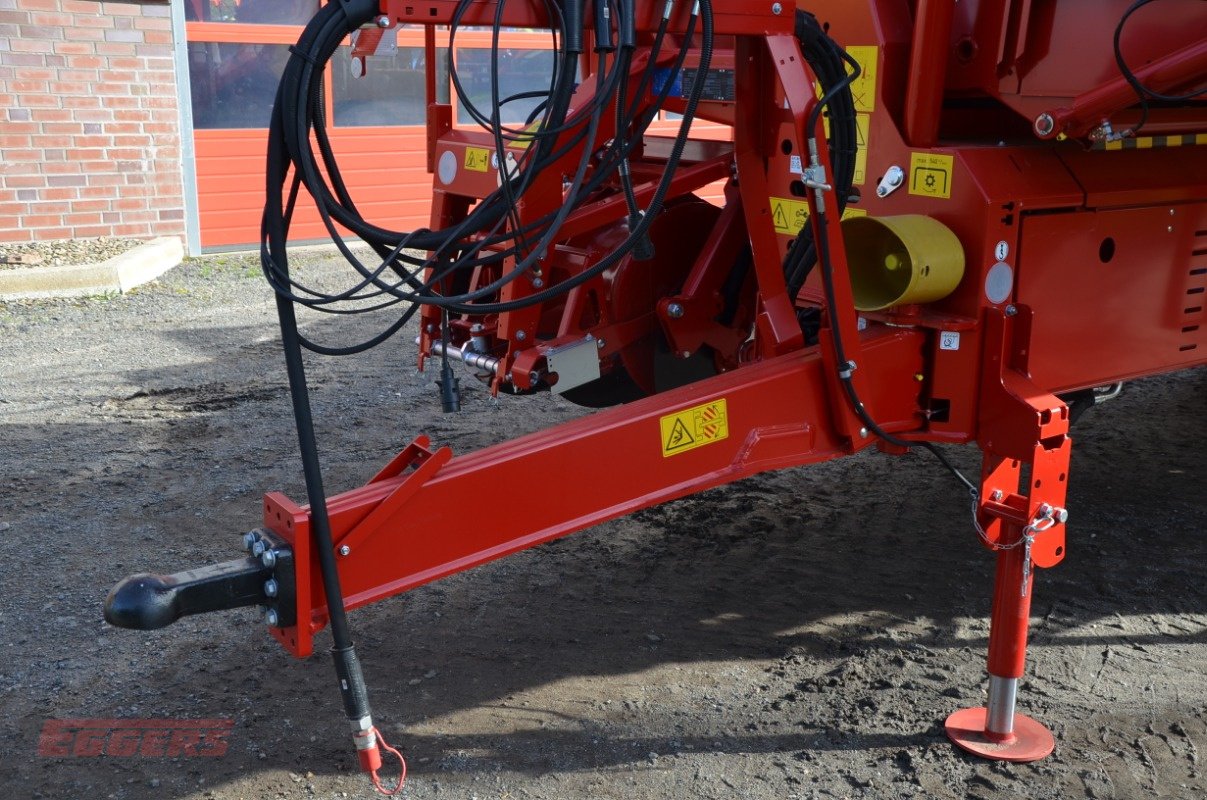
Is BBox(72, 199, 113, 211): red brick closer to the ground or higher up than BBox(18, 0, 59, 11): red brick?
closer to the ground

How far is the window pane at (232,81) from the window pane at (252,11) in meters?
0.19

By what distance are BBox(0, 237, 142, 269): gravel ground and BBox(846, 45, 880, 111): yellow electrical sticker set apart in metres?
6.13

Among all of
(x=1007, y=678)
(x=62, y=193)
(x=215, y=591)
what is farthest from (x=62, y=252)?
(x=1007, y=678)

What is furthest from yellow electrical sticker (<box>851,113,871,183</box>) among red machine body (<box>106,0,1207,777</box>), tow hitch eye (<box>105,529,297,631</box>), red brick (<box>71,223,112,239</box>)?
red brick (<box>71,223,112,239</box>)

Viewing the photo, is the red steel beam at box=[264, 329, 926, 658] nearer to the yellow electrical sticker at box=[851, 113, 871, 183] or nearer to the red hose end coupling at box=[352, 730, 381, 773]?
the red hose end coupling at box=[352, 730, 381, 773]

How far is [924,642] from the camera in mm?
3604

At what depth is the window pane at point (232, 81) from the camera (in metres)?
8.96

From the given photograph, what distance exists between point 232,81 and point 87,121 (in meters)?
1.12

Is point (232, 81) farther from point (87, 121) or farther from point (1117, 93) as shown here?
point (1117, 93)

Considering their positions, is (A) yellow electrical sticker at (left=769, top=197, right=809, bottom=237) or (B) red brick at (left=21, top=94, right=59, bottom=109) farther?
(B) red brick at (left=21, top=94, right=59, bottom=109)

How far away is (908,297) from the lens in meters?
2.94

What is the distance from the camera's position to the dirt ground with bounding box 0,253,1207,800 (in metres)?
2.93

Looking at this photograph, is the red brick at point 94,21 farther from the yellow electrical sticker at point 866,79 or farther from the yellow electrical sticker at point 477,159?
the yellow electrical sticker at point 866,79

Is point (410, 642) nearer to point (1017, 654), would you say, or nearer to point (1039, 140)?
point (1017, 654)
